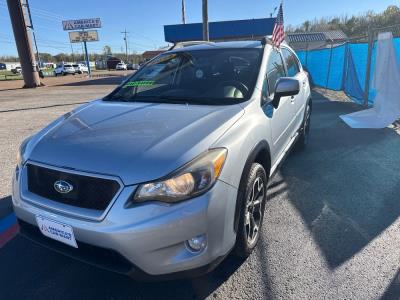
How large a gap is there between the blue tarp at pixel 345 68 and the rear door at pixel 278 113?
5001mm

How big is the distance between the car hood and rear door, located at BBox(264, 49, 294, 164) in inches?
29.2

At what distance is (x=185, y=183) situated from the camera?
2014mm

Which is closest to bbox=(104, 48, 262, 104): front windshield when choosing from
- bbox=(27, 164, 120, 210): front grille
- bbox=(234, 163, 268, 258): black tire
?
bbox=(234, 163, 268, 258): black tire

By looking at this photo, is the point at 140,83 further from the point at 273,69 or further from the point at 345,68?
Answer: the point at 345,68

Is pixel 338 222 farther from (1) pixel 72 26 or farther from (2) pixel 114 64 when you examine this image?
(2) pixel 114 64

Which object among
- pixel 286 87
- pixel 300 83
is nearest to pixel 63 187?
pixel 286 87

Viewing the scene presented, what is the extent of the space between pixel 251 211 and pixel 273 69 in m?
1.78

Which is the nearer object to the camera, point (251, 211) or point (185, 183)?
point (185, 183)

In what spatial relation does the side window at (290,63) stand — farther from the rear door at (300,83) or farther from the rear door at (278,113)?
the rear door at (278,113)

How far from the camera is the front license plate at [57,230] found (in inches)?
82.8

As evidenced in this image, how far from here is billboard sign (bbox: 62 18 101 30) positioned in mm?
47594

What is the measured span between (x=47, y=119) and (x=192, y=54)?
6914mm

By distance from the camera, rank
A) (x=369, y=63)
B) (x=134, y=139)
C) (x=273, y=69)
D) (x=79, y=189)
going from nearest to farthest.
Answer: (x=79, y=189)
(x=134, y=139)
(x=273, y=69)
(x=369, y=63)

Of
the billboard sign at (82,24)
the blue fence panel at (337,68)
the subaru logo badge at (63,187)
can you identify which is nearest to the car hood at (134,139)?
the subaru logo badge at (63,187)
